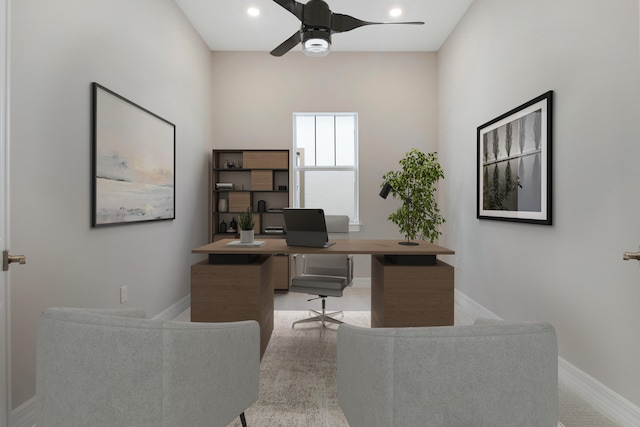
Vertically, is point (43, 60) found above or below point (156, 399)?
above

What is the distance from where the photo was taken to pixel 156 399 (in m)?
1.15

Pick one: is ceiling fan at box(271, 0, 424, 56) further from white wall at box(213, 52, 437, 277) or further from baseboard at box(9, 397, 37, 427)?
baseboard at box(9, 397, 37, 427)

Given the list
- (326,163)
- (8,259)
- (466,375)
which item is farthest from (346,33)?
(466,375)

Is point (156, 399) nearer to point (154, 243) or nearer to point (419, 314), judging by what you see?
point (419, 314)

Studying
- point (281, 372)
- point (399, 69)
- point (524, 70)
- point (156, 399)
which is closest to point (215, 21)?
point (399, 69)

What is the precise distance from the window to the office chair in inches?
65.2

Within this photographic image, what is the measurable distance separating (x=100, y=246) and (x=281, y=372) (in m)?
1.56

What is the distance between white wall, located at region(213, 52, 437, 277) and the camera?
518 centimetres

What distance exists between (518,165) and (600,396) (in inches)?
66.3

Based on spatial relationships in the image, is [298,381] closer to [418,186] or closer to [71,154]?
[71,154]

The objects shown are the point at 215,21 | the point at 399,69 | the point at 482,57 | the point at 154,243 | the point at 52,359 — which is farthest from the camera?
the point at 399,69

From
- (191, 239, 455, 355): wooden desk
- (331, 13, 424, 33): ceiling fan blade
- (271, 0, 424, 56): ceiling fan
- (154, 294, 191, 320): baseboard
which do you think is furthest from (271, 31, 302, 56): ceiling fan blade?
(154, 294, 191, 320): baseboard

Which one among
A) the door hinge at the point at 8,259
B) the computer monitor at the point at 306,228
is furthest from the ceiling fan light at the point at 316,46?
the door hinge at the point at 8,259

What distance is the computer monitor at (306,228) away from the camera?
8.80 ft
